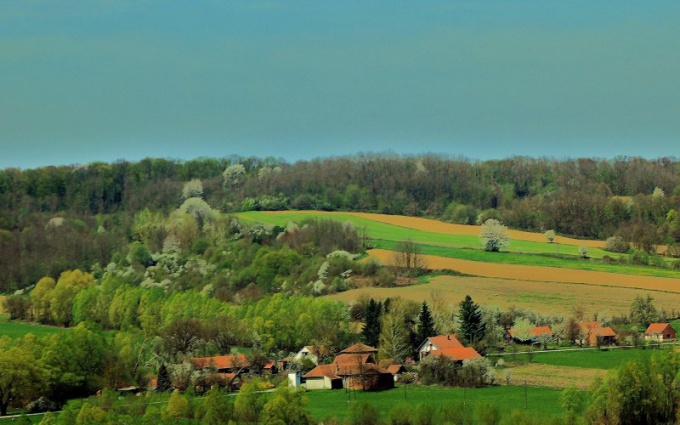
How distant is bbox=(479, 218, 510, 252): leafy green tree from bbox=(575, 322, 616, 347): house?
28.9m

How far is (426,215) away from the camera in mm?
136250

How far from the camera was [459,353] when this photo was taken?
73.7 m

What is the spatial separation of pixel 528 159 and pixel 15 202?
65119mm

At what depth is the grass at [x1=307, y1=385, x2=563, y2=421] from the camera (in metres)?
60.4

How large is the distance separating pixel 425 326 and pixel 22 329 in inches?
1204

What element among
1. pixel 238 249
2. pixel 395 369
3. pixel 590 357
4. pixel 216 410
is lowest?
pixel 216 410

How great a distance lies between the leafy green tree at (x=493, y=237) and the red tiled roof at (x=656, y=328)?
97.7 ft

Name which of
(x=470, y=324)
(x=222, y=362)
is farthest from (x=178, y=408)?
(x=470, y=324)

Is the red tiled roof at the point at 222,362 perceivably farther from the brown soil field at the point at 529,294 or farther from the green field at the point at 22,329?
the green field at the point at 22,329

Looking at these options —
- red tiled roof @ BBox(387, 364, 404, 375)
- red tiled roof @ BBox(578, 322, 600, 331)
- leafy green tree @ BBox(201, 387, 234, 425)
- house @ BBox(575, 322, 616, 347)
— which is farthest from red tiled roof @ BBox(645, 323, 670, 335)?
leafy green tree @ BBox(201, 387, 234, 425)

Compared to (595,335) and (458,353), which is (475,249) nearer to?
(595,335)

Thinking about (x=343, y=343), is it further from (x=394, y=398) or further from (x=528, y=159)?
(x=528, y=159)

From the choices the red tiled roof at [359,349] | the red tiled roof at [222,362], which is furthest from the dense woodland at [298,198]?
the red tiled roof at [359,349]

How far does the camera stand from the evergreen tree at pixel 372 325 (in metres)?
80.8
